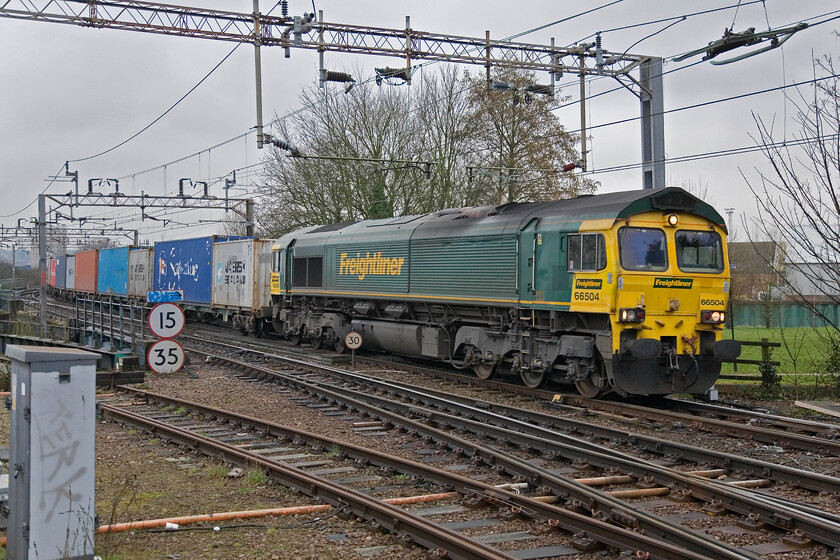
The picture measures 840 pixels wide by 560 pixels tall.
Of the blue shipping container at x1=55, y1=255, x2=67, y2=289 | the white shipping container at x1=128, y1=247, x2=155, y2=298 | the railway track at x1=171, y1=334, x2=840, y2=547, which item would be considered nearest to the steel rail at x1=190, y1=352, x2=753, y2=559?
the railway track at x1=171, y1=334, x2=840, y2=547

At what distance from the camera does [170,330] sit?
13898mm

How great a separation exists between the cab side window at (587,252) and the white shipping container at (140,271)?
28384 mm

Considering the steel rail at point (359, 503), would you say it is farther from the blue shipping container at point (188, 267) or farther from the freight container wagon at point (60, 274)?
the freight container wagon at point (60, 274)

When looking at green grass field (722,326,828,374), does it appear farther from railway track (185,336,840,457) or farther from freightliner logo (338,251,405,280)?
freightliner logo (338,251,405,280)

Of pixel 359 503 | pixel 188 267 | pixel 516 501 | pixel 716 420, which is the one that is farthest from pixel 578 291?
pixel 188 267

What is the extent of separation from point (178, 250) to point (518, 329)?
23.8 metres

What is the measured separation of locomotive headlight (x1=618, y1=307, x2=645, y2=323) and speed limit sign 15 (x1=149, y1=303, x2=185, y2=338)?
737 centimetres

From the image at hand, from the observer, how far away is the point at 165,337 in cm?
1400

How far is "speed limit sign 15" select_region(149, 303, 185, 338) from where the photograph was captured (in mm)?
13711

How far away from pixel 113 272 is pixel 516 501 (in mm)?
40738

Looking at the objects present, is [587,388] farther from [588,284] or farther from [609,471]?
[609,471]

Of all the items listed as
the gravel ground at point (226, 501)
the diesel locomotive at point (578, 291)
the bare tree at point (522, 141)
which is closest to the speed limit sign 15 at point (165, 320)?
the gravel ground at point (226, 501)

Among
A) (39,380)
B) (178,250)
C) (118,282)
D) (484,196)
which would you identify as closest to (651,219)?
(39,380)

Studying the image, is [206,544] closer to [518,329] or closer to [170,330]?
[170,330]
